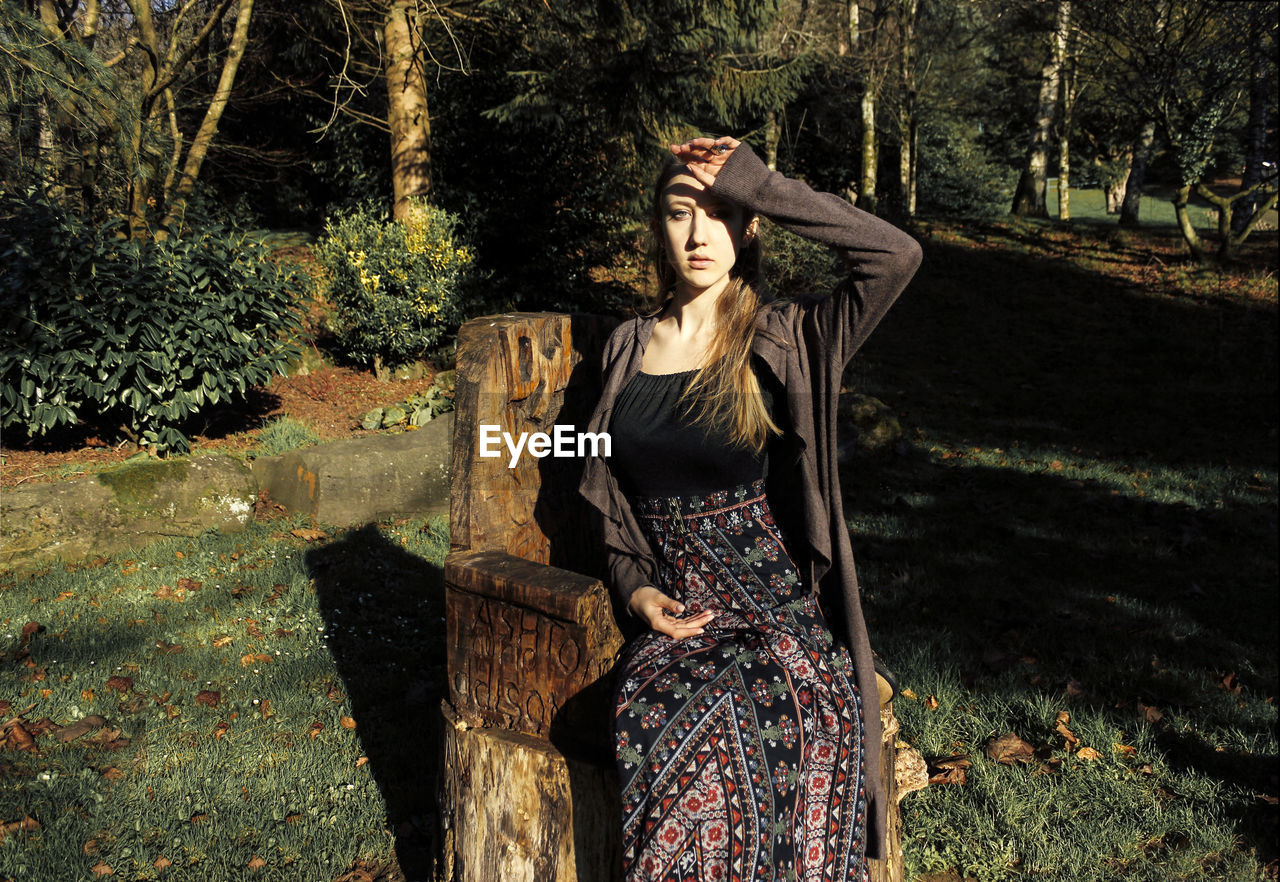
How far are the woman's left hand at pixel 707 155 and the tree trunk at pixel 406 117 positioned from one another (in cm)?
755

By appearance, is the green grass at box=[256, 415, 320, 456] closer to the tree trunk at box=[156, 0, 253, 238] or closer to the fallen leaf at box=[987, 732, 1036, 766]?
the tree trunk at box=[156, 0, 253, 238]

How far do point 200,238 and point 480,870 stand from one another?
5838 millimetres

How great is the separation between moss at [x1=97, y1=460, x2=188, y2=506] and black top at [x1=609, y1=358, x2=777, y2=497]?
4363 mm

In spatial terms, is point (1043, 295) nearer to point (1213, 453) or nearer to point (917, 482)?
point (1213, 453)

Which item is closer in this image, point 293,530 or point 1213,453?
point 293,530

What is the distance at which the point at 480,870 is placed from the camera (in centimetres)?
249

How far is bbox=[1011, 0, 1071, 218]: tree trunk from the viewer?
1961 centimetres

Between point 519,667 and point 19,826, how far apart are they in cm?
183

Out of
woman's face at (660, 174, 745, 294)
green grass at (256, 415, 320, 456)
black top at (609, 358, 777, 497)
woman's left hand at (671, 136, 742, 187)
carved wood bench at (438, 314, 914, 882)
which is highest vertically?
woman's left hand at (671, 136, 742, 187)

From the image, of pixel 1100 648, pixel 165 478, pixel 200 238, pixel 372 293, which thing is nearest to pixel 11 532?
pixel 165 478

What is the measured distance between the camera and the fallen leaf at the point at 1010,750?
3.51 meters

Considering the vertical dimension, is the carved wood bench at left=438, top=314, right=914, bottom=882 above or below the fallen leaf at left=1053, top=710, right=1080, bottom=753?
above

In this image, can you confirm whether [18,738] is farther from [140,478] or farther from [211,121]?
[211,121]

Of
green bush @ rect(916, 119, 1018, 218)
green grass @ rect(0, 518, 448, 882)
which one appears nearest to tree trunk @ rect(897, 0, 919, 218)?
green bush @ rect(916, 119, 1018, 218)
